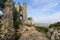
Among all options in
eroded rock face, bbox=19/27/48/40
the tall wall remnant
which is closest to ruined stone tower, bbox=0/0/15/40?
the tall wall remnant

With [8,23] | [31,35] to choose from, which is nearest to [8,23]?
[8,23]

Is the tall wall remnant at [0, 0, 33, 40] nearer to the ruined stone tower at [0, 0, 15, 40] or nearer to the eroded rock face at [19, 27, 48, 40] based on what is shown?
the ruined stone tower at [0, 0, 15, 40]

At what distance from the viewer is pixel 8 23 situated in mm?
42969

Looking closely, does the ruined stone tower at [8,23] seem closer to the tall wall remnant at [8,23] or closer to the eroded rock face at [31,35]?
the tall wall remnant at [8,23]

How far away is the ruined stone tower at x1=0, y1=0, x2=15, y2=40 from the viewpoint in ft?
130

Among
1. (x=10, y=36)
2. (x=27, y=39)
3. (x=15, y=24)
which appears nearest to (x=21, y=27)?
(x=15, y=24)

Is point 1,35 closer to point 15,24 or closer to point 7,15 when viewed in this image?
point 7,15

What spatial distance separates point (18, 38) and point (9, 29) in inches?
120

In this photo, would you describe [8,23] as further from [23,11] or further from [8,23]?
[23,11]

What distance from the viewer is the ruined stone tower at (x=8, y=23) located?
130ft

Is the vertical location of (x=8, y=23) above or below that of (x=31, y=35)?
above

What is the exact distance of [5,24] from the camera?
42156 mm

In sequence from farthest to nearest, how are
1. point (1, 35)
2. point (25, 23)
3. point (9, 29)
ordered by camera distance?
point (25, 23) → point (9, 29) → point (1, 35)

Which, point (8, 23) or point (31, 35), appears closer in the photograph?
point (8, 23)
